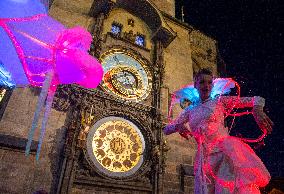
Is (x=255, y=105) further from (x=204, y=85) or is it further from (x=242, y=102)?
(x=204, y=85)

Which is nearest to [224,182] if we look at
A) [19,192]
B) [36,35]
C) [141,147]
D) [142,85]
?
[36,35]

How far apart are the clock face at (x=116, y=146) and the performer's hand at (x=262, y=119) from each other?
22.6 feet

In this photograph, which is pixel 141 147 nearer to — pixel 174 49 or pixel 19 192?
pixel 19 192

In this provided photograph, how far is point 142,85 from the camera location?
12.0 meters

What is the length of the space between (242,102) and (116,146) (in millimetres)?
6867

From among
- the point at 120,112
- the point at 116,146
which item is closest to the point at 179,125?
the point at 116,146

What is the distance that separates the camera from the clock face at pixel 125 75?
11133 mm

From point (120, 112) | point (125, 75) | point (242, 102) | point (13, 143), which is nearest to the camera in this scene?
point (242, 102)

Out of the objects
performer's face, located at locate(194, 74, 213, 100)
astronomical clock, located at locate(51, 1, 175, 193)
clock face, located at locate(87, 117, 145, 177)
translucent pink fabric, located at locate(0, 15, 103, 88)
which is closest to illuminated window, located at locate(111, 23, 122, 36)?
astronomical clock, located at locate(51, 1, 175, 193)

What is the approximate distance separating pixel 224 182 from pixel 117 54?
9.45 m

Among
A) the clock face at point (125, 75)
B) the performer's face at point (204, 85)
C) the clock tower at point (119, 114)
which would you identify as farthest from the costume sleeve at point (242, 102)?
the clock face at point (125, 75)

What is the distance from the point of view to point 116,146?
9.87 meters

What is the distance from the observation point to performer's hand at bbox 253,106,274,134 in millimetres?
3406

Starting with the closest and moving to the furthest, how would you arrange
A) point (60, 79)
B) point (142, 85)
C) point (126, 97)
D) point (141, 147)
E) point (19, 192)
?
point (60, 79) < point (19, 192) < point (141, 147) < point (126, 97) < point (142, 85)
